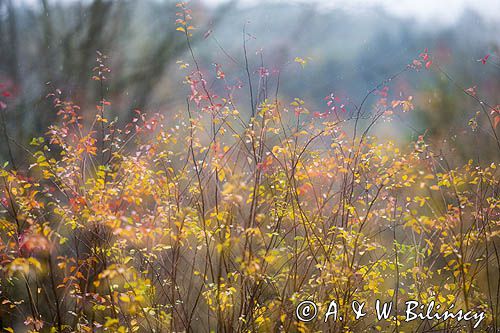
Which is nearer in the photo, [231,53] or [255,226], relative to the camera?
[255,226]

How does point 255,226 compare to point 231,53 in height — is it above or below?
below

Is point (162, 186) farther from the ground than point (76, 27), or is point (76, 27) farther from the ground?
point (76, 27)

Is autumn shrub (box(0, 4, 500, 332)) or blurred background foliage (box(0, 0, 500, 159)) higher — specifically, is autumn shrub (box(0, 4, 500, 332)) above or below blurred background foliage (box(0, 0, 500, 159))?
below

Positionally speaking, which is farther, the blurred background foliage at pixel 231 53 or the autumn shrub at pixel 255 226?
the blurred background foliage at pixel 231 53

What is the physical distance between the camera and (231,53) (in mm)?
4008

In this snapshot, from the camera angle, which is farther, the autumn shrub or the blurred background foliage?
the blurred background foliage

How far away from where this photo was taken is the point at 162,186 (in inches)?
107

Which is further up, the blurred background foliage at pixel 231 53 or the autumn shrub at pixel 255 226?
the blurred background foliage at pixel 231 53

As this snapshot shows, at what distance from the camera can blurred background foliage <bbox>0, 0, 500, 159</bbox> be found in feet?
13.4

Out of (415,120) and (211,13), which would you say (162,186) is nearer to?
(211,13)

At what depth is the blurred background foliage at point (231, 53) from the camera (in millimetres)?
4094

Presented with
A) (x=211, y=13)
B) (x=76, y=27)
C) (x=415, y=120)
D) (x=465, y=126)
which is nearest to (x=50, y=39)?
(x=76, y=27)

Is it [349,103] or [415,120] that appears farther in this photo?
[415,120]

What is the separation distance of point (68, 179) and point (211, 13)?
1.97 metres
